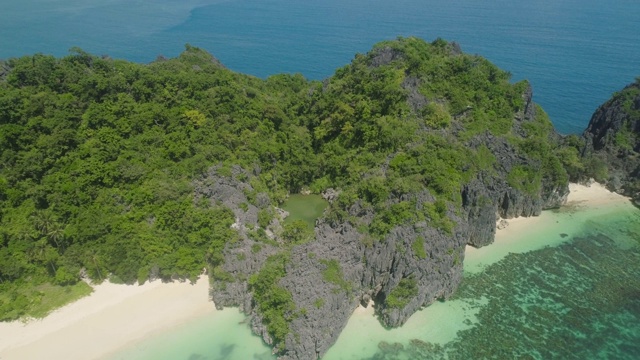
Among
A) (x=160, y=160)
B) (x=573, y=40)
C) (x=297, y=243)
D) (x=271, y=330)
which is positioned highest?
(x=573, y=40)

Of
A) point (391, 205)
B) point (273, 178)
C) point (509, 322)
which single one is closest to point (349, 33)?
point (273, 178)

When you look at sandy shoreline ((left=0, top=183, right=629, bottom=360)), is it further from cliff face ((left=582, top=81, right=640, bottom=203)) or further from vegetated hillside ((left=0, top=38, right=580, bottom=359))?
cliff face ((left=582, top=81, right=640, bottom=203))

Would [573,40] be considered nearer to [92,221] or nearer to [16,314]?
[92,221]

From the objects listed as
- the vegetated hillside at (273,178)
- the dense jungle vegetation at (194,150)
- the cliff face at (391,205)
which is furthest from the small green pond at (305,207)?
the cliff face at (391,205)

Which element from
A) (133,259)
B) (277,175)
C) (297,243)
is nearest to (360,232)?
(297,243)

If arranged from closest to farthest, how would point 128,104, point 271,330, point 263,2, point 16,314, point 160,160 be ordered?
point 271,330 < point 16,314 < point 160,160 < point 128,104 < point 263,2

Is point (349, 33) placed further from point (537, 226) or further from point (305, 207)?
point (537, 226)
